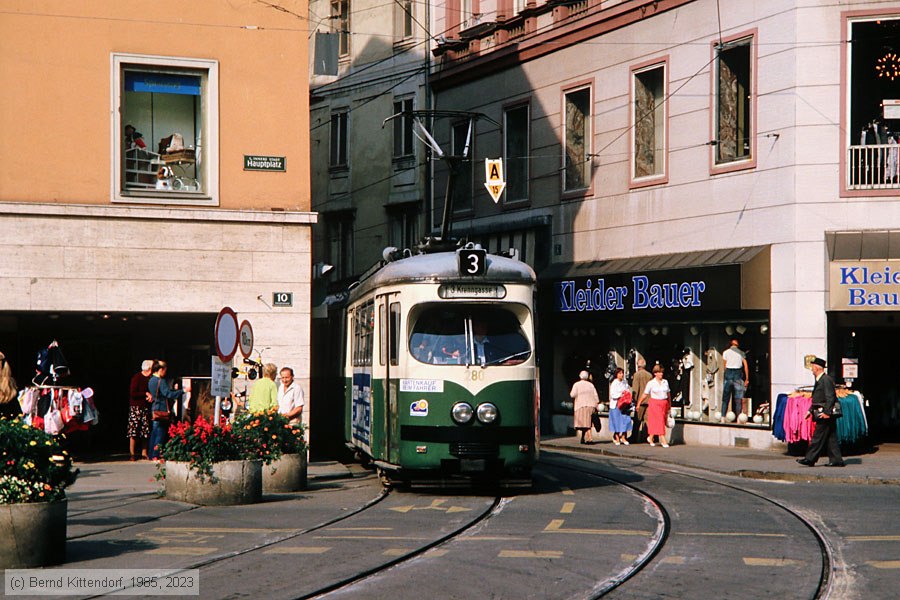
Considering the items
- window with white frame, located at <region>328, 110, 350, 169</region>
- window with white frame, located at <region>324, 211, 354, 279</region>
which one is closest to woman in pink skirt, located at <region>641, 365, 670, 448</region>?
window with white frame, located at <region>324, 211, 354, 279</region>

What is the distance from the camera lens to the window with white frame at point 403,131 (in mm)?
39438

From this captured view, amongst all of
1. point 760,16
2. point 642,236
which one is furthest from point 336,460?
point 760,16

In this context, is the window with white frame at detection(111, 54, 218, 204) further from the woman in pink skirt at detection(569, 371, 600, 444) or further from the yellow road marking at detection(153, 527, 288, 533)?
the woman in pink skirt at detection(569, 371, 600, 444)

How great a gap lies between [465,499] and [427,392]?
4.52ft

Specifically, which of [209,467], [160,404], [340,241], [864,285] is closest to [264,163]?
[160,404]

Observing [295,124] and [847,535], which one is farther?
[295,124]

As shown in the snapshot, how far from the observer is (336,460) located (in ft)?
74.6

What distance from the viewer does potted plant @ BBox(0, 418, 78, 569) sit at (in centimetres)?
1038

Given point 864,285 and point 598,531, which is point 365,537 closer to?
point 598,531

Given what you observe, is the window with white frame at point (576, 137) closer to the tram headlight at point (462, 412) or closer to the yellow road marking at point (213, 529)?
the tram headlight at point (462, 412)

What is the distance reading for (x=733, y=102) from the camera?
2675 cm

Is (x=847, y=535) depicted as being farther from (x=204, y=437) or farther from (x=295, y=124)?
(x=295, y=124)

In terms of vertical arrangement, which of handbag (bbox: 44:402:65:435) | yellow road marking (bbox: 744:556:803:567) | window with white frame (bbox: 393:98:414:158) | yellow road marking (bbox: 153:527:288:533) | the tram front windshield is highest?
window with white frame (bbox: 393:98:414:158)

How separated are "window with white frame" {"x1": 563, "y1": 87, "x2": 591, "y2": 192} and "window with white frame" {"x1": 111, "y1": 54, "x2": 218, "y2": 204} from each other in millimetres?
12248
